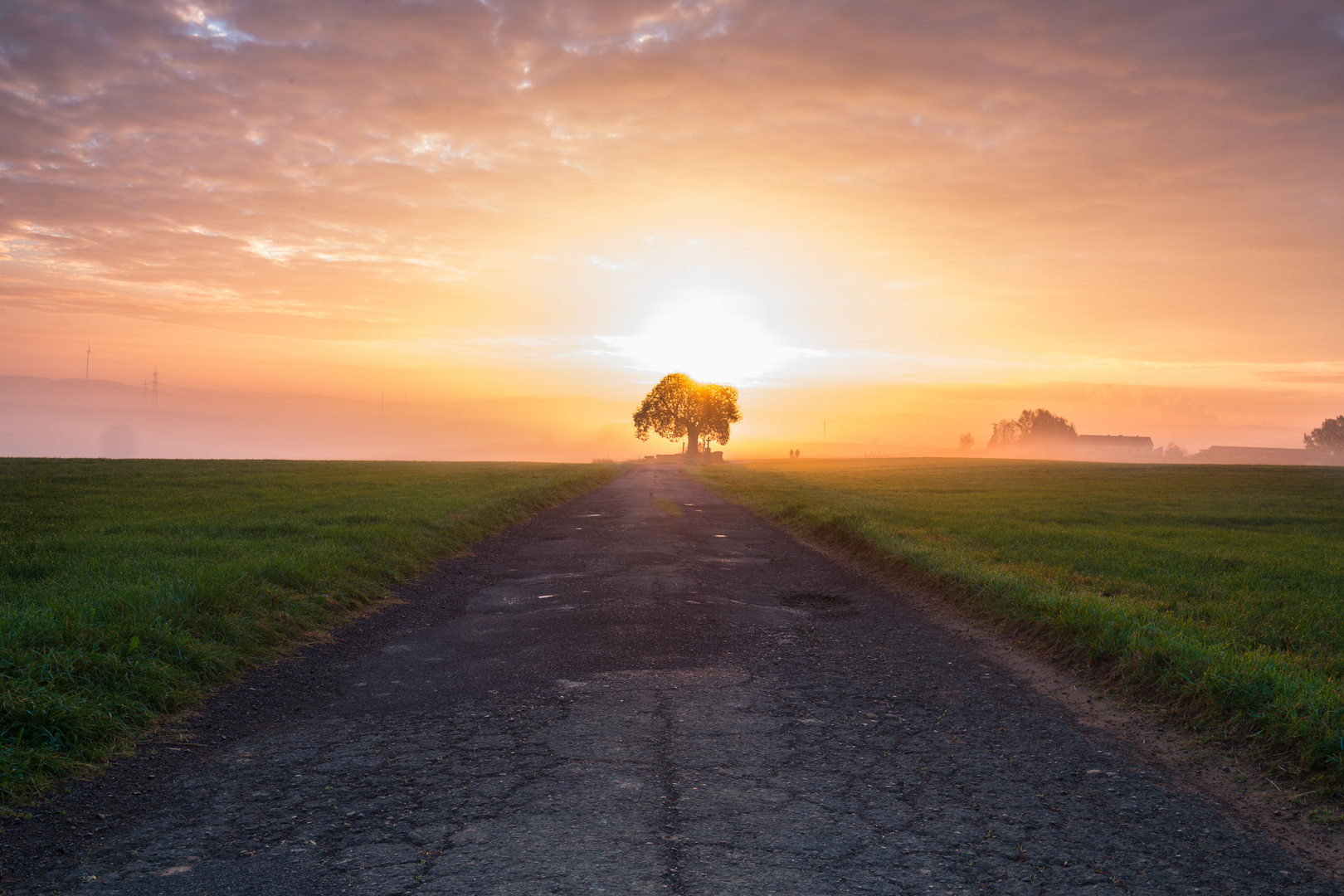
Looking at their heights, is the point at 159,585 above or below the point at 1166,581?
above

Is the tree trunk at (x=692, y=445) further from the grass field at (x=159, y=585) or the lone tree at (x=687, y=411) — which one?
the grass field at (x=159, y=585)

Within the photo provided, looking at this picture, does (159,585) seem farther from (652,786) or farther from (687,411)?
(687,411)

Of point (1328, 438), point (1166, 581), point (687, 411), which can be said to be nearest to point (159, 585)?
point (1166, 581)

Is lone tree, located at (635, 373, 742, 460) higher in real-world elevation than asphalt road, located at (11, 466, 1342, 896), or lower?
higher

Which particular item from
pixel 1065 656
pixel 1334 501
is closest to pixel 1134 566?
pixel 1065 656

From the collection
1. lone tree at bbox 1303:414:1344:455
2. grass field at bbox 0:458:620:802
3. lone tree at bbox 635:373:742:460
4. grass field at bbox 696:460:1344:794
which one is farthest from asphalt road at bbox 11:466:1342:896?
lone tree at bbox 1303:414:1344:455

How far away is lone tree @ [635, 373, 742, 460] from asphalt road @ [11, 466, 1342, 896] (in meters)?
80.5

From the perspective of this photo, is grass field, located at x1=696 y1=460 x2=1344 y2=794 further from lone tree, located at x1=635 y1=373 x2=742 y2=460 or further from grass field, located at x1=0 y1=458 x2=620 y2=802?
lone tree, located at x1=635 y1=373 x2=742 y2=460

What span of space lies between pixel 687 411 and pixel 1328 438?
180583mm

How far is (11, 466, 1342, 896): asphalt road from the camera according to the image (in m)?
3.70

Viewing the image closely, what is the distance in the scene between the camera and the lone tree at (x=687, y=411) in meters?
89.0

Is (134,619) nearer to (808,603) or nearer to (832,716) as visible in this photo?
(832,716)

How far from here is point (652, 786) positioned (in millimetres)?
4617

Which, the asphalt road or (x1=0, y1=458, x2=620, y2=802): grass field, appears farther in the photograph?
(x1=0, y1=458, x2=620, y2=802): grass field
